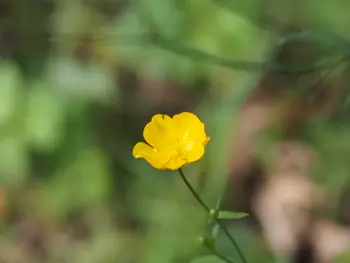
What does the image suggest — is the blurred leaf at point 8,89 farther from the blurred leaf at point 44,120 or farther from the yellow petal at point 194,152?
the yellow petal at point 194,152

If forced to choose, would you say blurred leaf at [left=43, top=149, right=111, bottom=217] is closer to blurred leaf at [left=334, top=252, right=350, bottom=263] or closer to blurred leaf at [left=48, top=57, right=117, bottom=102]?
Result: blurred leaf at [left=48, top=57, right=117, bottom=102]

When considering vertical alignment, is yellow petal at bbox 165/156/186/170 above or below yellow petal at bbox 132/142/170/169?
below

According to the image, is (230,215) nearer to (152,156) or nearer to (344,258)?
(152,156)

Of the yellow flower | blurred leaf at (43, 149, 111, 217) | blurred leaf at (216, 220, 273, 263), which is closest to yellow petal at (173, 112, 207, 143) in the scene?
the yellow flower

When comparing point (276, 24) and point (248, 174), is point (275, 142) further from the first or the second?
point (276, 24)

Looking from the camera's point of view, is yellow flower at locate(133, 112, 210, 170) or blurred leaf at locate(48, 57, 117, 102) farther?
blurred leaf at locate(48, 57, 117, 102)

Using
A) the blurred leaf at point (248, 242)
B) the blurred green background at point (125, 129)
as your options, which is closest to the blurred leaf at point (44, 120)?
the blurred green background at point (125, 129)

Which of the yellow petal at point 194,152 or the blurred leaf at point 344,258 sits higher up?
the yellow petal at point 194,152
